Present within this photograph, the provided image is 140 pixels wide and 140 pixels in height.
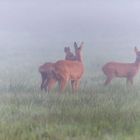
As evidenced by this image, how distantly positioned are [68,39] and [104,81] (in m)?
0.22

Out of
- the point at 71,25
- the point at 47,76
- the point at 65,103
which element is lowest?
the point at 65,103

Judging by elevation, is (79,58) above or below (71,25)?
below

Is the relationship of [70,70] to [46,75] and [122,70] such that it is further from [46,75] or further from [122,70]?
[122,70]

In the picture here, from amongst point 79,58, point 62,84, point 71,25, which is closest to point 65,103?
point 62,84

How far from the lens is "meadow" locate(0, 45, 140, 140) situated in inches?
79.6

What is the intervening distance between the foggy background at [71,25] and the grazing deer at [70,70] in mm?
41

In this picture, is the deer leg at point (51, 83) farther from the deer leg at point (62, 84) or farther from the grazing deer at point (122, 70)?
the grazing deer at point (122, 70)

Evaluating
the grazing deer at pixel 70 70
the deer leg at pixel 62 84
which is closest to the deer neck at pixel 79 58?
the grazing deer at pixel 70 70

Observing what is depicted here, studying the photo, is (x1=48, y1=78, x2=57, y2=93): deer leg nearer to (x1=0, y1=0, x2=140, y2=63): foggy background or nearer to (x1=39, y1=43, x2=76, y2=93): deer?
(x1=39, y1=43, x2=76, y2=93): deer

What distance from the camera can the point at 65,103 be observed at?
2105 millimetres

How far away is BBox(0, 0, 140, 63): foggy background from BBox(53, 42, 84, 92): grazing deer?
0.13 feet

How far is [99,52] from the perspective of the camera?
84.5 inches

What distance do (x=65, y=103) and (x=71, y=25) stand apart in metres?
0.31

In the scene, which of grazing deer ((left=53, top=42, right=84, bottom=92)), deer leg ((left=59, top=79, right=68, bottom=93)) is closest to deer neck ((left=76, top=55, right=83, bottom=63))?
grazing deer ((left=53, top=42, right=84, bottom=92))
